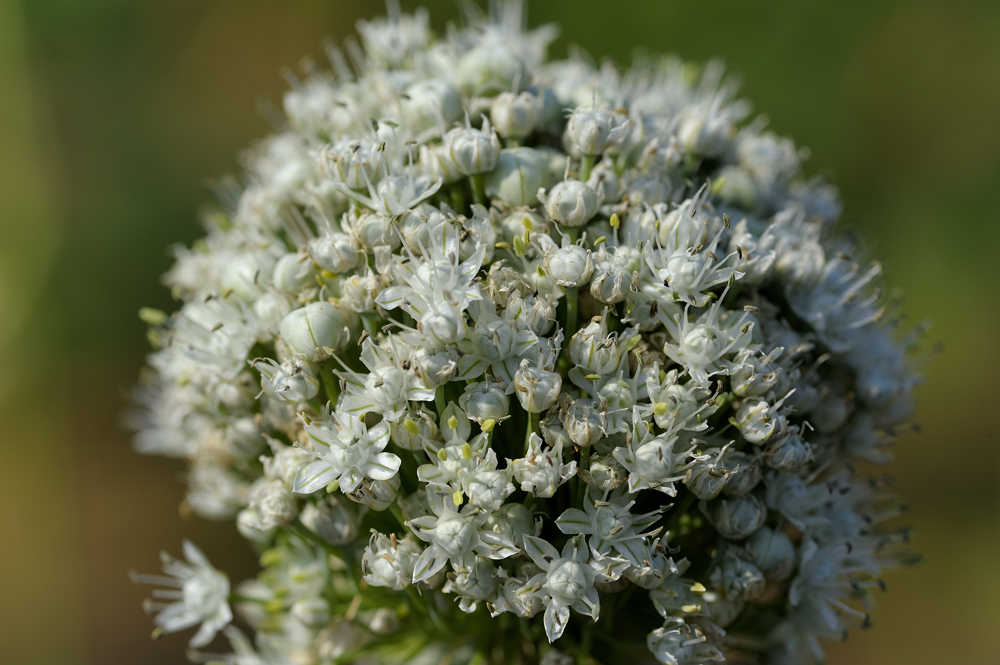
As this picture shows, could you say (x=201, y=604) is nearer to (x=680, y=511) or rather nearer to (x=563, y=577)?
(x=563, y=577)

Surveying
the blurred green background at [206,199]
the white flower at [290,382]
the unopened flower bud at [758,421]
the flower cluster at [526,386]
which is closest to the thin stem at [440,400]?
the flower cluster at [526,386]

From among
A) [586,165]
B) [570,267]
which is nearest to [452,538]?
[570,267]

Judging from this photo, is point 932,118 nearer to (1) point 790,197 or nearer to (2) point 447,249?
(1) point 790,197

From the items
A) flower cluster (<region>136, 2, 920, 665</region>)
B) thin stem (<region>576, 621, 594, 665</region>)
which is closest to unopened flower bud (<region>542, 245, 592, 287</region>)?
flower cluster (<region>136, 2, 920, 665</region>)

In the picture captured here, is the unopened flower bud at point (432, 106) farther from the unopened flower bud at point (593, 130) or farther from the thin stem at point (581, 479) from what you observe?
the thin stem at point (581, 479)

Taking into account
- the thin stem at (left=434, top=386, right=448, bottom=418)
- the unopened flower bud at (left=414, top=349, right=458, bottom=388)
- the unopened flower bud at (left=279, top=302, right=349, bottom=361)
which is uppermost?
the unopened flower bud at (left=279, top=302, right=349, bottom=361)

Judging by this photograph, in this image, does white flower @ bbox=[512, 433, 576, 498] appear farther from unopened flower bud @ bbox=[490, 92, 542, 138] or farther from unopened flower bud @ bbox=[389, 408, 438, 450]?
unopened flower bud @ bbox=[490, 92, 542, 138]
